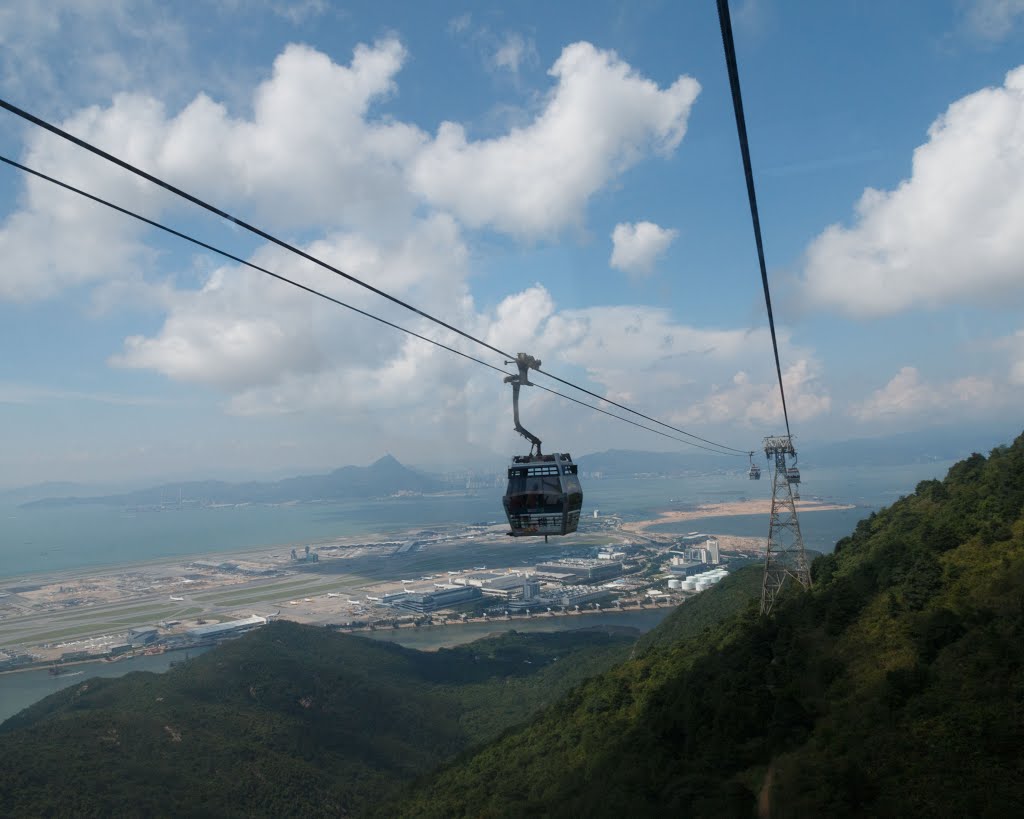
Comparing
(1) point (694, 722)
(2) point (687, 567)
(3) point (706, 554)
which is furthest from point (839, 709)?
(3) point (706, 554)

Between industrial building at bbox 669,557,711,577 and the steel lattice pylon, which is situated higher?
the steel lattice pylon

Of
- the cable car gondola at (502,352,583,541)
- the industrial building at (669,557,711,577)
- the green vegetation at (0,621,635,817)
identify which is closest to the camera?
the cable car gondola at (502,352,583,541)

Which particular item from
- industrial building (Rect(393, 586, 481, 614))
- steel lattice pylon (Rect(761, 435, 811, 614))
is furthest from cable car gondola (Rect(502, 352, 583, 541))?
industrial building (Rect(393, 586, 481, 614))

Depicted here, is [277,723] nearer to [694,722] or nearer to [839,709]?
[694,722]

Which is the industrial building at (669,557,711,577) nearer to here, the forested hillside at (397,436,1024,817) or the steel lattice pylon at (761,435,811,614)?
the forested hillside at (397,436,1024,817)

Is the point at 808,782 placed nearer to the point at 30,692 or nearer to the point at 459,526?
the point at 30,692

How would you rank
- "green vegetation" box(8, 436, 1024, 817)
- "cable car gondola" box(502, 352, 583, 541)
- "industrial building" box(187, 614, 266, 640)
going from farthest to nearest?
"industrial building" box(187, 614, 266, 640) → "cable car gondola" box(502, 352, 583, 541) → "green vegetation" box(8, 436, 1024, 817)

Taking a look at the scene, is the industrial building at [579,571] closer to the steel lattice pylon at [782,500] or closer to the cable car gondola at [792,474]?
the steel lattice pylon at [782,500]
